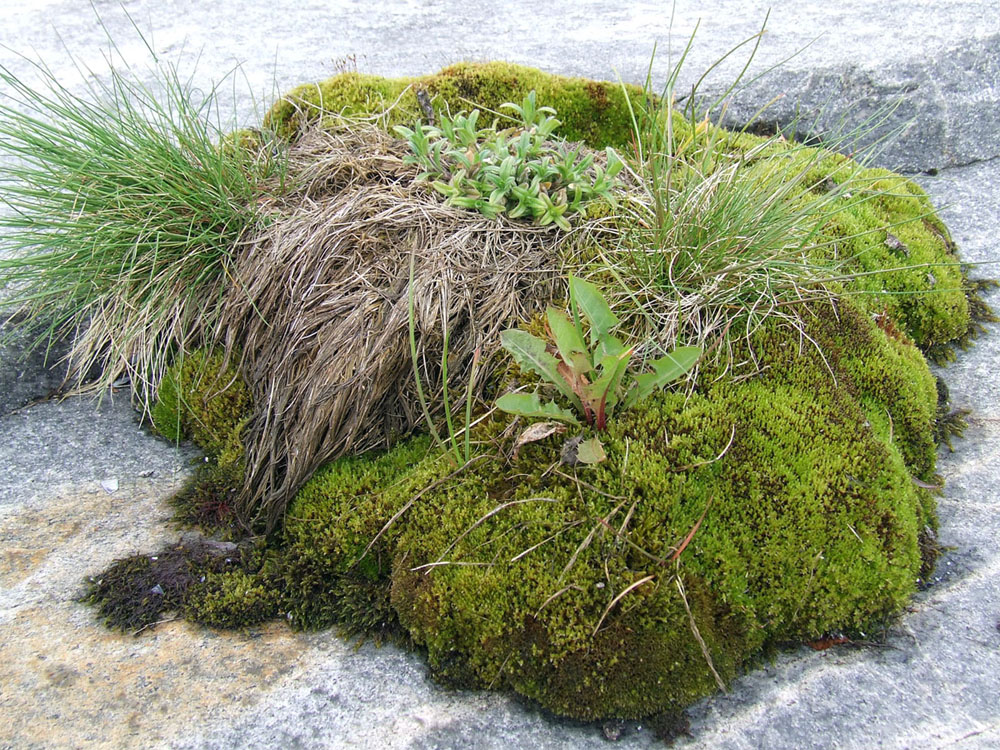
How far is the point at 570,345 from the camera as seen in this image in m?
2.55

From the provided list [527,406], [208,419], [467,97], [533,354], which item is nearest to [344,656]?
[527,406]

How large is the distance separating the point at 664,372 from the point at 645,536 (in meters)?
0.58

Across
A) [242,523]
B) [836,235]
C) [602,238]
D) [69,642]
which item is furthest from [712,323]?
→ [69,642]

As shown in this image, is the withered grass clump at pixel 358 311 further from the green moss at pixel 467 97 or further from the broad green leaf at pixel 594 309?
the green moss at pixel 467 97

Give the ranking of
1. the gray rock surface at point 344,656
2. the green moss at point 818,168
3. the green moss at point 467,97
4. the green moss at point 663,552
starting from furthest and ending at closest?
the green moss at point 467,97
the green moss at point 818,168
the green moss at point 663,552
the gray rock surface at point 344,656

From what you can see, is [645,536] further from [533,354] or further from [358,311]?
[358,311]

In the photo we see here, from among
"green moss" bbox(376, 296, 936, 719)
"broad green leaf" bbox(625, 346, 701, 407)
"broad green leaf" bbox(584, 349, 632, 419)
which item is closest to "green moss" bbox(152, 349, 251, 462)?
"green moss" bbox(376, 296, 936, 719)

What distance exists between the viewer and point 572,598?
2.31 meters

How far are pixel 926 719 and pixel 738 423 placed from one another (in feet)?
3.39

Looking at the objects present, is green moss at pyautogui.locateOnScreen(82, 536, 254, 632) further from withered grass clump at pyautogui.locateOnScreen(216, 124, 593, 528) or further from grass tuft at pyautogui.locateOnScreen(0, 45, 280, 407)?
grass tuft at pyautogui.locateOnScreen(0, 45, 280, 407)

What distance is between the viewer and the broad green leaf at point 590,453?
97.4 inches

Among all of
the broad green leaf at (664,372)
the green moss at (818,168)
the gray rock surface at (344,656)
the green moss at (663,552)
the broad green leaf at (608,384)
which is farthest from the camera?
the green moss at (818,168)

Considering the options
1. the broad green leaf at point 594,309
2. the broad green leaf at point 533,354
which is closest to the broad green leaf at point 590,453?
the broad green leaf at point 533,354

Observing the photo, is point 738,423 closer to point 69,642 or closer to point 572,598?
point 572,598
